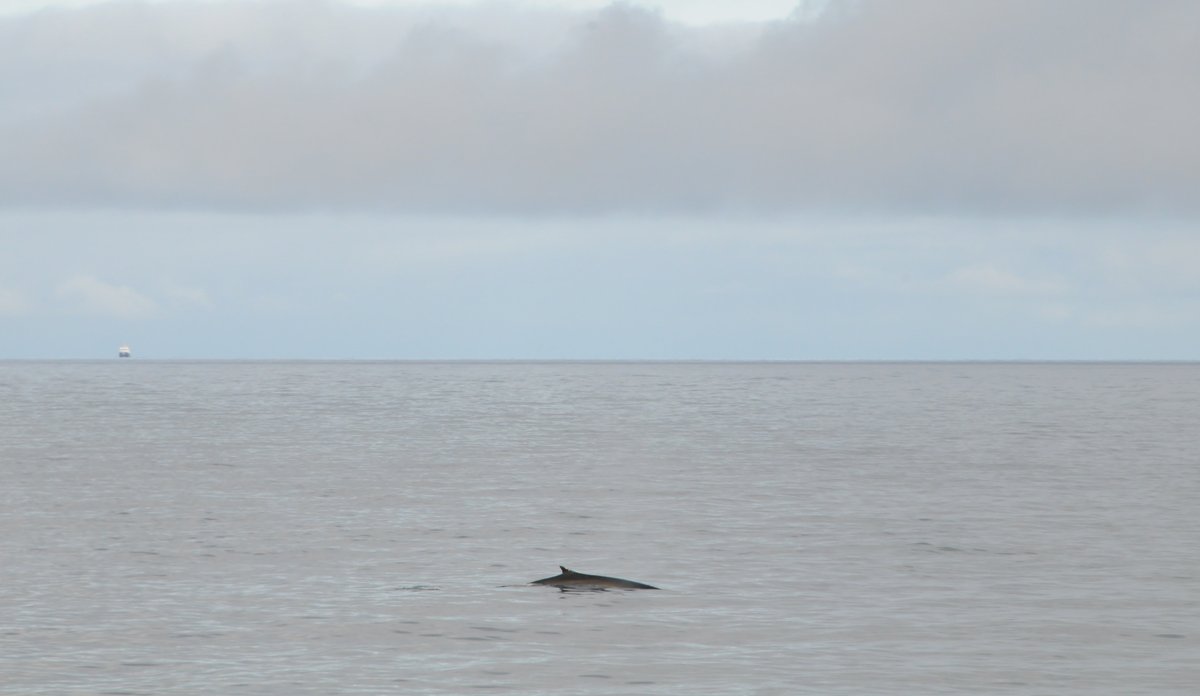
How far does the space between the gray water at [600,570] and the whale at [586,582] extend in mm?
354

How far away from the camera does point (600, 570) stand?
94.5 feet

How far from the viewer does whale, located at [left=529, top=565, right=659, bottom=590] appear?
25547 millimetres

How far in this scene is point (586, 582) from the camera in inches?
1011

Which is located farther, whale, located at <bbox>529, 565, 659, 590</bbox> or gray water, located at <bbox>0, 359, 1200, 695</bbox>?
whale, located at <bbox>529, 565, 659, 590</bbox>

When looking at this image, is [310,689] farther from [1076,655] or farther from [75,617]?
[1076,655]

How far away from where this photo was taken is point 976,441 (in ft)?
244

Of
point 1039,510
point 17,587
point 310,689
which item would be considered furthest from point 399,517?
point 310,689

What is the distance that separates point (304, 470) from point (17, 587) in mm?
28605

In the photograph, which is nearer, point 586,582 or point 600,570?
point 586,582

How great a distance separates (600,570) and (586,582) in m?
3.13

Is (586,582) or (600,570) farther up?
(586,582)

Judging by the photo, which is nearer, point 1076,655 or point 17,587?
point 1076,655

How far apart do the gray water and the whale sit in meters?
0.35

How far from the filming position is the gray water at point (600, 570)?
19.4 metres
